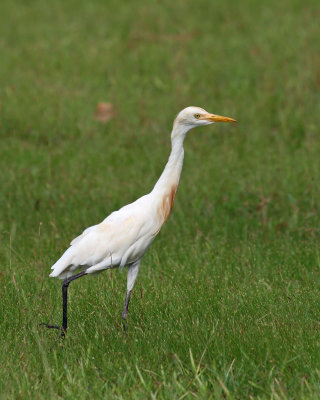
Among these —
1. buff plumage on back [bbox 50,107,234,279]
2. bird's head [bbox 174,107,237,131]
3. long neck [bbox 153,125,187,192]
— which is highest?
bird's head [bbox 174,107,237,131]

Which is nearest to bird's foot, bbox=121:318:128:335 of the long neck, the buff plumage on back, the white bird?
the white bird

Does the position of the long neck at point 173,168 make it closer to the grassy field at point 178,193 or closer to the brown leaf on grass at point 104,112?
the grassy field at point 178,193

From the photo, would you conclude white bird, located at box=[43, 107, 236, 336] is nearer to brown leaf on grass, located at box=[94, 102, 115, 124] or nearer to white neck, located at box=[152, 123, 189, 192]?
white neck, located at box=[152, 123, 189, 192]

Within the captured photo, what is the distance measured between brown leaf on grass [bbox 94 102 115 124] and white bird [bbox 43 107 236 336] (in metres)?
5.87

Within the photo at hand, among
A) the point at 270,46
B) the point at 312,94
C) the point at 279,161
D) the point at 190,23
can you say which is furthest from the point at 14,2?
the point at 279,161

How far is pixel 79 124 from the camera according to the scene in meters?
10.5

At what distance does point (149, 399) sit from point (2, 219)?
4108 millimetres

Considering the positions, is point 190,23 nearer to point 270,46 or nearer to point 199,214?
point 270,46

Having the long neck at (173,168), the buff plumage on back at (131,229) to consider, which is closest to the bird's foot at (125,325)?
the buff plumage on back at (131,229)

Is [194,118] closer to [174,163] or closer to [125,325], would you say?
[174,163]

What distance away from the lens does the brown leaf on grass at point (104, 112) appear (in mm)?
10812

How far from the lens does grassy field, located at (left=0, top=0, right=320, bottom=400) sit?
439 centimetres

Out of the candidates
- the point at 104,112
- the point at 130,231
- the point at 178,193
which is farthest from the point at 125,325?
the point at 104,112

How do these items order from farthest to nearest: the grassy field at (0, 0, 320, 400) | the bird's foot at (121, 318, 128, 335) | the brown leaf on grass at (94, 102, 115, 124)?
the brown leaf on grass at (94, 102, 115, 124) < the bird's foot at (121, 318, 128, 335) < the grassy field at (0, 0, 320, 400)
